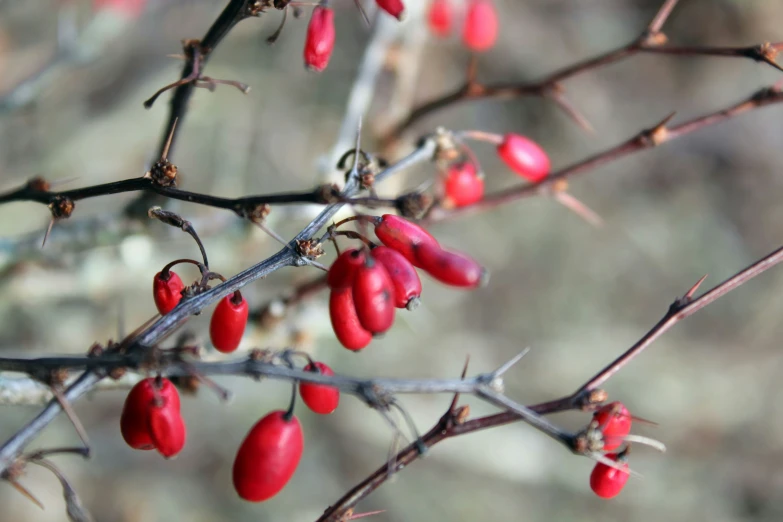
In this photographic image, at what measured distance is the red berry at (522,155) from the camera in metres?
2.54

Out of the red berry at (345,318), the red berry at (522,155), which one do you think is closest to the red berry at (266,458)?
the red berry at (345,318)

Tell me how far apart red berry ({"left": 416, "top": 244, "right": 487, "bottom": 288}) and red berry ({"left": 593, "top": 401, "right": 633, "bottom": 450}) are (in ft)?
1.82

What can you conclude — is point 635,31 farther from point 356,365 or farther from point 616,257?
point 356,365

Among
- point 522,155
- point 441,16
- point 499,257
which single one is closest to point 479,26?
point 441,16

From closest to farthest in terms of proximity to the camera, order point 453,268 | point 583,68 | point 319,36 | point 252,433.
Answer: point 453,268, point 252,433, point 319,36, point 583,68

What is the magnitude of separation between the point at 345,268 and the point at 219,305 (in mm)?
424

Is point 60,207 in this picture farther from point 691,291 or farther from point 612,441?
point 691,291

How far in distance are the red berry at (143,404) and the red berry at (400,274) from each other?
1.97 ft

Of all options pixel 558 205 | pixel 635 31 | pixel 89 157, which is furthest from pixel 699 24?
pixel 89 157

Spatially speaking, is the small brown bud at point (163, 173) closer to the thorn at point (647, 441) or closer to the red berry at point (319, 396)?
the red berry at point (319, 396)

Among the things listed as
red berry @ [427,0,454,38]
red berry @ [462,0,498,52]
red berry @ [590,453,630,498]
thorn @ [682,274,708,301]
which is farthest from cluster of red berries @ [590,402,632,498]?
red berry @ [427,0,454,38]

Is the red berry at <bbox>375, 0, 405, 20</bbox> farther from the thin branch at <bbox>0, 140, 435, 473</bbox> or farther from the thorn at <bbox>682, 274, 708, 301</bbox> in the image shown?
the thorn at <bbox>682, 274, 708, 301</bbox>

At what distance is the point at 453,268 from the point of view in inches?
51.5

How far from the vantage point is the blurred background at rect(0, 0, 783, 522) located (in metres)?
4.94
